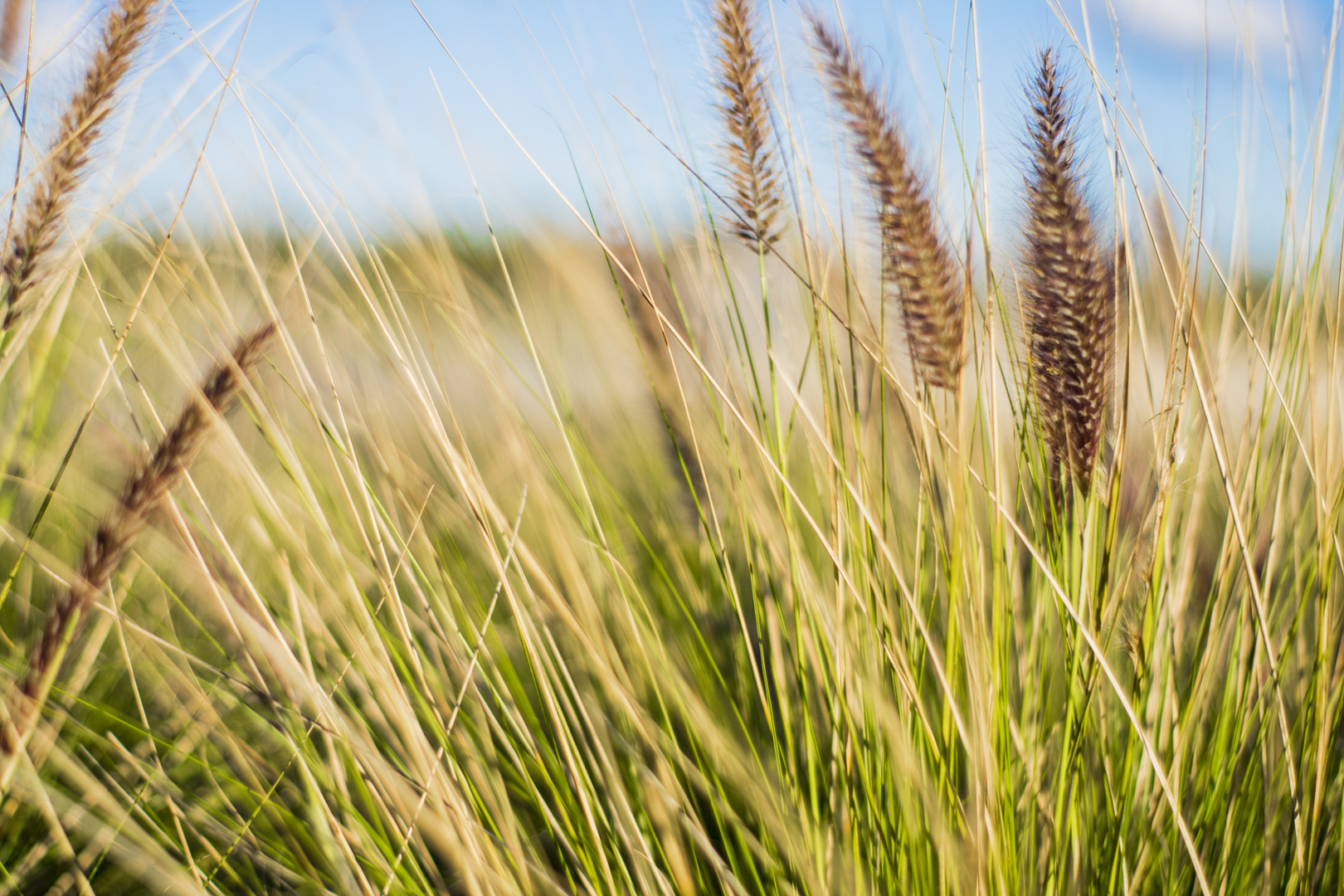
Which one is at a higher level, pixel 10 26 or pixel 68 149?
pixel 10 26

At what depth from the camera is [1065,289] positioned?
23.7 inches

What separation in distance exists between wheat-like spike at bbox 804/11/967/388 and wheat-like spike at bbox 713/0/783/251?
89 millimetres

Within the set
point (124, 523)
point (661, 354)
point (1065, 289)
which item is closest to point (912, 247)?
point (1065, 289)

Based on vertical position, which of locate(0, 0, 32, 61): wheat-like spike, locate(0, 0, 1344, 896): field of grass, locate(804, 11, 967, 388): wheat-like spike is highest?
locate(0, 0, 32, 61): wheat-like spike

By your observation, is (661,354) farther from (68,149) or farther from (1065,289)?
(68,149)

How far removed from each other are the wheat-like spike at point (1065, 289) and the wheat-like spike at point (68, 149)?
78cm

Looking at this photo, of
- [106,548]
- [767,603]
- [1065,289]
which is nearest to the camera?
[106,548]

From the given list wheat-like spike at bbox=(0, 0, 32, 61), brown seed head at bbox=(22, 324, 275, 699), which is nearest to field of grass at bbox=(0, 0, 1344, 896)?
brown seed head at bbox=(22, 324, 275, 699)

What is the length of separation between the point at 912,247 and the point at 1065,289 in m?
0.13

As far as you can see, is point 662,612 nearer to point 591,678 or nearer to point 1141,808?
point 591,678

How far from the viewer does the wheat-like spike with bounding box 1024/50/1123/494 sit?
0.59 meters

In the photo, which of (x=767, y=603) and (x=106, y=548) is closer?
(x=106, y=548)

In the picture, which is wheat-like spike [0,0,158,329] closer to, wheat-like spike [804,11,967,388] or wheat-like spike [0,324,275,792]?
wheat-like spike [0,324,275,792]

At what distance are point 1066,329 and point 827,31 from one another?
0.37m
